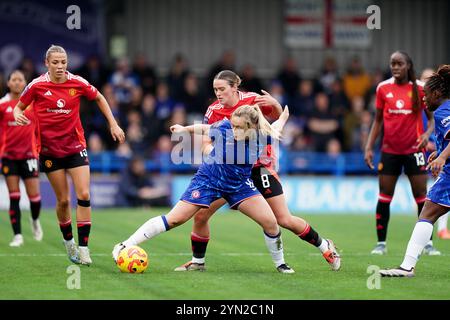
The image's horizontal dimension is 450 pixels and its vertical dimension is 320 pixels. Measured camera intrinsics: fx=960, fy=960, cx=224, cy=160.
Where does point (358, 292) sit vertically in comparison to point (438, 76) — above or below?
below

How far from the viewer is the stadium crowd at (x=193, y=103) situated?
21875mm

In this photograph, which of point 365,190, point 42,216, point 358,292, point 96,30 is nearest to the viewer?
point 358,292

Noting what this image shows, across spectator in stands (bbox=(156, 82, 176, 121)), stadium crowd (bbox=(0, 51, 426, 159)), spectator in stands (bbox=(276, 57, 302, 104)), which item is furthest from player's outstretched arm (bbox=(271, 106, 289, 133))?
spectator in stands (bbox=(276, 57, 302, 104))

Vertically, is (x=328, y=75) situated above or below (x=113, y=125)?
below

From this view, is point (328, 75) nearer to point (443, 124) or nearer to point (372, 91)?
point (372, 91)

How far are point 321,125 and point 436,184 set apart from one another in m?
13.2

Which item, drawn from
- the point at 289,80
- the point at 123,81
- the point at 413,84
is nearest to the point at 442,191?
the point at 413,84

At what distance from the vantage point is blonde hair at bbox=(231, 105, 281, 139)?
9.76 metres

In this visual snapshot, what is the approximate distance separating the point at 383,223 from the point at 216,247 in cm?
230

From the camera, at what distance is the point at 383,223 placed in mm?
12633

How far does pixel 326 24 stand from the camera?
87.2 feet

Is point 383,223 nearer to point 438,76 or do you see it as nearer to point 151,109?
point 438,76

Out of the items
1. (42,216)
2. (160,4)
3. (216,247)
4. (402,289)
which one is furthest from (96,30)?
(402,289)

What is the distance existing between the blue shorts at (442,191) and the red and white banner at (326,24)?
17351 mm
